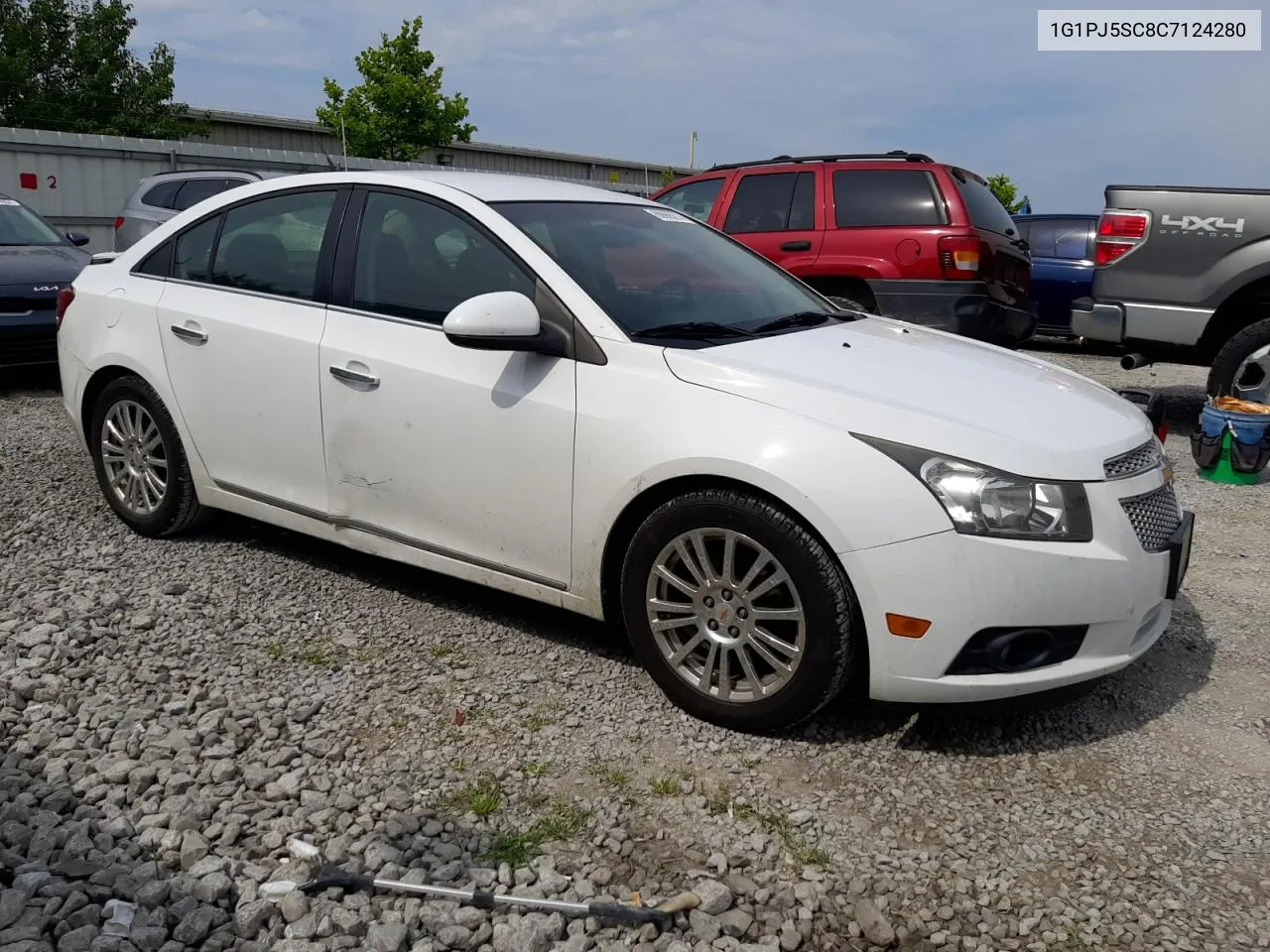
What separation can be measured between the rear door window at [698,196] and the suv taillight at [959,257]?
215 cm

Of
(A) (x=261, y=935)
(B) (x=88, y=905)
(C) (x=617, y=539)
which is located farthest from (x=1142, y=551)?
(B) (x=88, y=905)

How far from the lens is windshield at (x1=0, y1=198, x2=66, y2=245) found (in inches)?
365

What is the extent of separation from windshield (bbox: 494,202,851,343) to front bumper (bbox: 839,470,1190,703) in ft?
3.67

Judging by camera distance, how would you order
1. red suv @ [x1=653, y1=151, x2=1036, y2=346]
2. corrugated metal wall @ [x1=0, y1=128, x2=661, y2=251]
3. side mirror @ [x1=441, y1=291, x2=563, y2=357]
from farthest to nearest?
corrugated metal wall @ [x1=0, y1=128, x2=661, y2=251], red suv @ [x1=653, y1=151, x2=1036, y2=346], side mirror @ [x1=441, y1=291, x2=563, y2=357]

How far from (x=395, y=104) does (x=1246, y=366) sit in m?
32.6

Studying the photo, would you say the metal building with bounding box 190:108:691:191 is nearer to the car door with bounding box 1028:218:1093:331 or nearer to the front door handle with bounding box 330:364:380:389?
the car door with bounding box 1028:218:1093:331

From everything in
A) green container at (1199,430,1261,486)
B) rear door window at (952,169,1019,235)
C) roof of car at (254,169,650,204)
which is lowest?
green container at (1199,430,1261,486)

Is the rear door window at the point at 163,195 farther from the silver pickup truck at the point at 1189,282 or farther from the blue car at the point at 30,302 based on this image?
the silver pickup truck at the point at 1189,282

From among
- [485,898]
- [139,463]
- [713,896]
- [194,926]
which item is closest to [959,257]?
[139,463]

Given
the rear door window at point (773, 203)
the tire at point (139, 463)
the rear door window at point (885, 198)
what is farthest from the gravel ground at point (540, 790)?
the rear door window at point (773, 203)

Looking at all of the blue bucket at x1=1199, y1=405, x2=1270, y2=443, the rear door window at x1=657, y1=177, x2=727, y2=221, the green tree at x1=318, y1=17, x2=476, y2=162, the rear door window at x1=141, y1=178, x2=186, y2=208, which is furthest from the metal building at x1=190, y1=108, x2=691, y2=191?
the blue bucket at x1=1199, y1=405, x2=1270, y2=443

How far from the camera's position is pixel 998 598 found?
293cm

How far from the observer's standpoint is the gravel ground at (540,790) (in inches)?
96.9

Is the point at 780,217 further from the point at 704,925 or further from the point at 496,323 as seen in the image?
the point at 704,925
